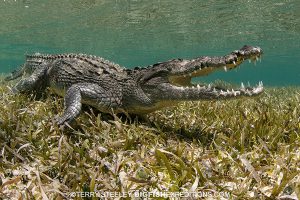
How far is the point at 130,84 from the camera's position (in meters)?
4.89

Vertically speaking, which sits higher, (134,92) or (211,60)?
(211,60)

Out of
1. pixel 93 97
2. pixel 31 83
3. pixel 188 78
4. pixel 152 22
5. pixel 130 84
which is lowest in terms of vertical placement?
pixel 152 22

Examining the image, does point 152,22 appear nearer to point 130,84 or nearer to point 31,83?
point 31,83

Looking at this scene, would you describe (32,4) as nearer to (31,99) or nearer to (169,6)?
(169,6)

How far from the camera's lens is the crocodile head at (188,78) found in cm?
372

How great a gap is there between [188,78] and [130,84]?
932 mm

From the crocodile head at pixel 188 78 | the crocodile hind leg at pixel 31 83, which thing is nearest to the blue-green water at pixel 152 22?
the crocodile hind leg at pixel 31 83

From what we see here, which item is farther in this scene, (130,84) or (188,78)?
(130,84)

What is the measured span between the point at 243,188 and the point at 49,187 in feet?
5.58

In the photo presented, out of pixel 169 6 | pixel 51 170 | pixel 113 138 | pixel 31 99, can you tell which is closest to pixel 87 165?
pixel 51 170

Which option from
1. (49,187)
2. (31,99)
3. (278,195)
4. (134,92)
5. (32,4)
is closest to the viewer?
(278,195)

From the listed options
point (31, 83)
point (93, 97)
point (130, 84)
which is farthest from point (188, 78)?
point (31, 83)

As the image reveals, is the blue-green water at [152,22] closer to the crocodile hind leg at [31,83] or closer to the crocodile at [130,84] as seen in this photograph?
the crocodile hind leg at [31,83]

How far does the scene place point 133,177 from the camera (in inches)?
114
